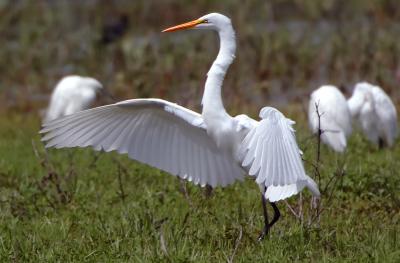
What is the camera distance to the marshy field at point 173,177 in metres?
5.20

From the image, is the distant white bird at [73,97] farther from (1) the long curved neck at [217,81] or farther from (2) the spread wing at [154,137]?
(1) the long curved neck at [217,81]

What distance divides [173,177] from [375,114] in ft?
9.39

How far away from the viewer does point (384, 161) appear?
7.54m

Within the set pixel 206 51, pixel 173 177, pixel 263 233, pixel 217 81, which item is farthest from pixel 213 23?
pixel 206 51

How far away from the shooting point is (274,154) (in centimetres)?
482

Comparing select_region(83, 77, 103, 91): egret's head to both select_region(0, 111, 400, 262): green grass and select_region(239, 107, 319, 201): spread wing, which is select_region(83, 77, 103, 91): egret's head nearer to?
select_region(0, 111, 400, 262): green grass

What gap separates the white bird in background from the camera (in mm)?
5039

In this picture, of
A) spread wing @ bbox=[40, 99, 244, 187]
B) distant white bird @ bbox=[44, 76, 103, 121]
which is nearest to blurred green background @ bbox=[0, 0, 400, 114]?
distant white bird @ bbox=[44, 76, 103, 121]

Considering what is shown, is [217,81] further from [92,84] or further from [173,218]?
[92,84]

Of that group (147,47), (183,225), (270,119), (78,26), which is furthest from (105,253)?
(78,26)

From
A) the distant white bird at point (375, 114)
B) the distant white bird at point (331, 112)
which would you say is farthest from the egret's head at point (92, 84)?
the distant white bird at point (375, 114)

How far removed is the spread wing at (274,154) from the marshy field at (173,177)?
0.34 metres

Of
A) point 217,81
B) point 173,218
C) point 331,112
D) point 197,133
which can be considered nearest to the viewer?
point 217,81

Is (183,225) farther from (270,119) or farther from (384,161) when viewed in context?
(384,161)
